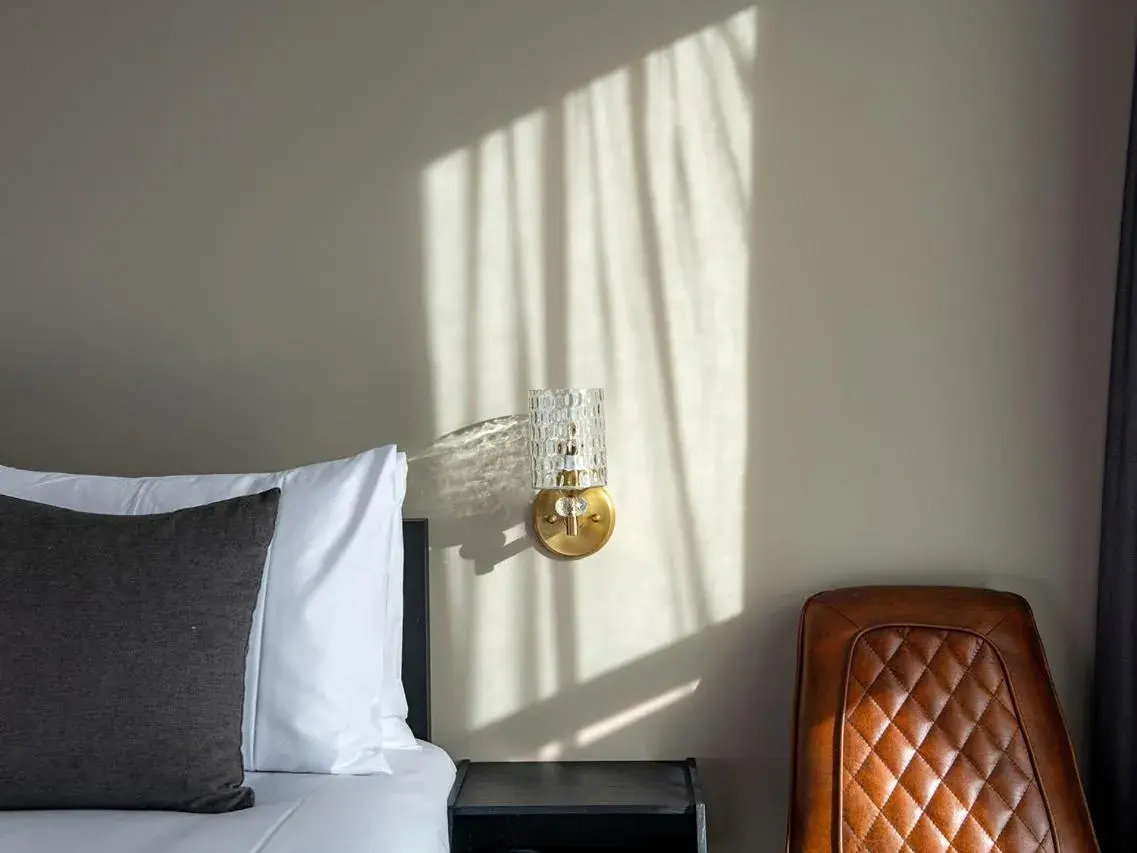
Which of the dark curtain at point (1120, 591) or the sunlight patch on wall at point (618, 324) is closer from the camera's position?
the dark curtain at point (1120, 591)

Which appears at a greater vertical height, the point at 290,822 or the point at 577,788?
the point at 290,822

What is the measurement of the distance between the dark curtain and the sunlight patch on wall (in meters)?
0.69

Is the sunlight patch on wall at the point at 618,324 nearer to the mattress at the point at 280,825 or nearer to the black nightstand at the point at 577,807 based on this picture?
the black nightstand at the point at 577,807

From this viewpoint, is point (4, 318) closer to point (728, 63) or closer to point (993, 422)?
point (728, 63)

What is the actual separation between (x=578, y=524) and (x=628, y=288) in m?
0.48

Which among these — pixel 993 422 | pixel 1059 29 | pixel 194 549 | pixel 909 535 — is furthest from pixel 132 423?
pixel 1059 29

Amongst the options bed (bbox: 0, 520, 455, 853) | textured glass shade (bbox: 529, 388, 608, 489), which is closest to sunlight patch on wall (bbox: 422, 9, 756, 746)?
textured glass shade (bbox: 529, 388, 608, 489)

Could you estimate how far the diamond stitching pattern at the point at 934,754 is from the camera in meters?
1.80

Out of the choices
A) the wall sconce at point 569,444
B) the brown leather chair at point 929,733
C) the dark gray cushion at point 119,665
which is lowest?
the brown leather chair at point 929,733

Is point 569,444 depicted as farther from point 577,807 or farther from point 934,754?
point 934,754

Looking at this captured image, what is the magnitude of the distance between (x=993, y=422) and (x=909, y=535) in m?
0.28

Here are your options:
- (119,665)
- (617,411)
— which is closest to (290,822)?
(119,665)

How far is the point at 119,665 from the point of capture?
1495 mm

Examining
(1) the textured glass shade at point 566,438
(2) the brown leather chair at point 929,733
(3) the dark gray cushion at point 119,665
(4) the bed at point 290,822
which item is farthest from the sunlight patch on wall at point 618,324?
(3) the dark gray cushion at point 119,665
